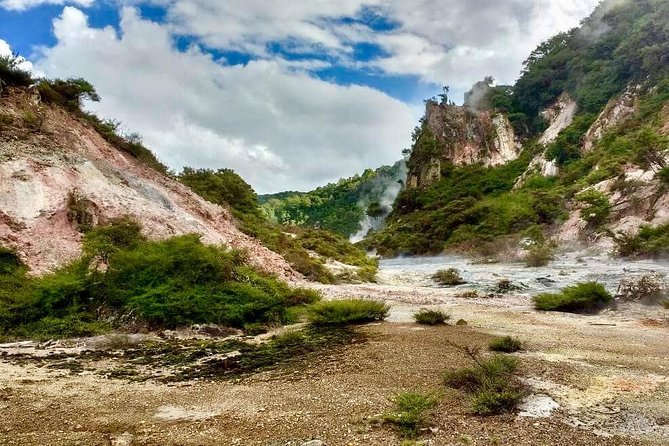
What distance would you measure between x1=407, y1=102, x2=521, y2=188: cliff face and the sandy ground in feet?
299

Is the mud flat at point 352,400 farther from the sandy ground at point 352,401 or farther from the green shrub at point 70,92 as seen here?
the green shrub at point 70,92

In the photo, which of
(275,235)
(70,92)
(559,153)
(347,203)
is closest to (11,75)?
(70,92)

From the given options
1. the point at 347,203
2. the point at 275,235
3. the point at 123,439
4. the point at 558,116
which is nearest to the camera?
the point at 123,439

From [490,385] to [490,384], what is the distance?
0.02 metres

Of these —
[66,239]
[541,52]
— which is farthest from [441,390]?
[541,52]

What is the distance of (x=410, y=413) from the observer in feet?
21.0

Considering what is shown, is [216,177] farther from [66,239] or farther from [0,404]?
[0,404]

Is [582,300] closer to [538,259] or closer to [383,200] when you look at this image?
[538,259]

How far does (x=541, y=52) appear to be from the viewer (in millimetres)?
106688

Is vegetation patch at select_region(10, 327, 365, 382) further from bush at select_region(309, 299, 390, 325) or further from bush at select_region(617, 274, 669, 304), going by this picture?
bush at select_region(617, 274, 669, 304)

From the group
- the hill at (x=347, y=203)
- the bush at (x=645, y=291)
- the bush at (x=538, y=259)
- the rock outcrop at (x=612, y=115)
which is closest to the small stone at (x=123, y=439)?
the bush at (x=645, y=291)

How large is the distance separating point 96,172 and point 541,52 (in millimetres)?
105230

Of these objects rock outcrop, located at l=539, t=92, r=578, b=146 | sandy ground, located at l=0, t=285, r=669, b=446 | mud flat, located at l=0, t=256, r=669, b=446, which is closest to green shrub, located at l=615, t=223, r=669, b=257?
mud flat, located at l=0, t=256, r=669, b=446

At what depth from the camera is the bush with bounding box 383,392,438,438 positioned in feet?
20.0
